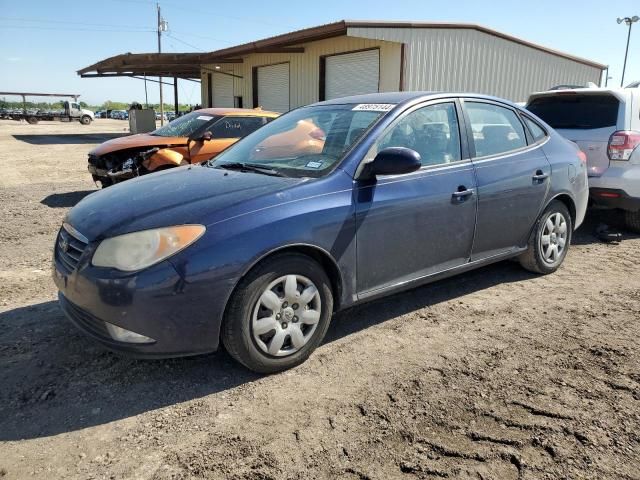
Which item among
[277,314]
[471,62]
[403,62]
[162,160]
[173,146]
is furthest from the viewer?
[471,62]

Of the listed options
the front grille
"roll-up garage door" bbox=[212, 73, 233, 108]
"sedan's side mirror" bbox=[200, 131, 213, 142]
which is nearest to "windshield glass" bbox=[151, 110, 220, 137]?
"sedan's side mirror" bbox=[200, 131, 213, 142]

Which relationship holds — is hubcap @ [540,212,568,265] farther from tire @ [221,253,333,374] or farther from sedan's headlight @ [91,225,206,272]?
sedan's headlight @ [91,225,206,272]

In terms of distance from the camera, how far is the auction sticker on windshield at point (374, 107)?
3.79m

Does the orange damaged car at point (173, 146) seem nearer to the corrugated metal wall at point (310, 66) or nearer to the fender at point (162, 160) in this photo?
the fender at point (162, 160)

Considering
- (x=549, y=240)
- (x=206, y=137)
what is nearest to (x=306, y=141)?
(x=549, y=240)

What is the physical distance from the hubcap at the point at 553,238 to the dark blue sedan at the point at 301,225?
174 mm

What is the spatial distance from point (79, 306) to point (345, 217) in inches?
63.5

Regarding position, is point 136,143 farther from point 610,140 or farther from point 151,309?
point 610,140

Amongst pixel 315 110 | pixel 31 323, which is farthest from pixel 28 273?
pixel 315 110

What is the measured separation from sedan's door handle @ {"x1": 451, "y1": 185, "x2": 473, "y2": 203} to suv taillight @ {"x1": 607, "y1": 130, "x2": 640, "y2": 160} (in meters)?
3.04

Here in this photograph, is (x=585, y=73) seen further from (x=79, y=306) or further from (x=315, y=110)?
(x=79, y=306)

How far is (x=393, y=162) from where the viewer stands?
10.8 ft

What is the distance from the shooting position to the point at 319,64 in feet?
59.2

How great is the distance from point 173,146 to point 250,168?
5.23 m
